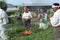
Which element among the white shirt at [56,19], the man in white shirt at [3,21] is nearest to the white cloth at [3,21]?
the man in white shirt at [3,21]

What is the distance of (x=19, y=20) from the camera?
1517 centimetres

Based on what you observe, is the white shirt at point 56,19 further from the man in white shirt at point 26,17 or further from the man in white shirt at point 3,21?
the man in white shirt at point 26,17

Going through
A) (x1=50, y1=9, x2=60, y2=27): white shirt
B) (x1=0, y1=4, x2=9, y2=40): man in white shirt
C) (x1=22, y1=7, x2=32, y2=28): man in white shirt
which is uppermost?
(x1=50, y1=9, x2=60, y2=27): white shirt

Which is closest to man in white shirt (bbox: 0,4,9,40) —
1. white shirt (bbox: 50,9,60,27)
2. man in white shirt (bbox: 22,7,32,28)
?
white shirt (bbox: 50,9,60,27)

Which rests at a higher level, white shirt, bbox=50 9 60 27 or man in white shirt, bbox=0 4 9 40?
white shirt, bbox=50 9 60 27

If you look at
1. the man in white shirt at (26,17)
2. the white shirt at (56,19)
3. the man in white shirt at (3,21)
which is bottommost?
the man in white shirt at (26,17)

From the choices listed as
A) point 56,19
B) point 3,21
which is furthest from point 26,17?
point 56,19

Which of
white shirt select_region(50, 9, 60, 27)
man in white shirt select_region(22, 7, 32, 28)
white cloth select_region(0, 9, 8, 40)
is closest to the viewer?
white shirt select_region(50, 9, 60, 27)

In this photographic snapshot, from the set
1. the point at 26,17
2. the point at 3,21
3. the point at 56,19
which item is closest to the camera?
the point at 56,19

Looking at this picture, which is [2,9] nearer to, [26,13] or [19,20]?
[26,13]

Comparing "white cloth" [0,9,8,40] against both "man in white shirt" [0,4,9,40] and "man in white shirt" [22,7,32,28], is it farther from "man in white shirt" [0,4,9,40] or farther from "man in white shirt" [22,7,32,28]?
"man in white shirt" [22,7,32,28]

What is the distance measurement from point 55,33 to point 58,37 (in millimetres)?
123

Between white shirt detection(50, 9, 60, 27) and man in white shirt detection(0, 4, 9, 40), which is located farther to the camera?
man in white shirt detection(0, 4, 9, 40)

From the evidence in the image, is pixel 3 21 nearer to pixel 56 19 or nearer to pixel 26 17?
pixel 56 19
